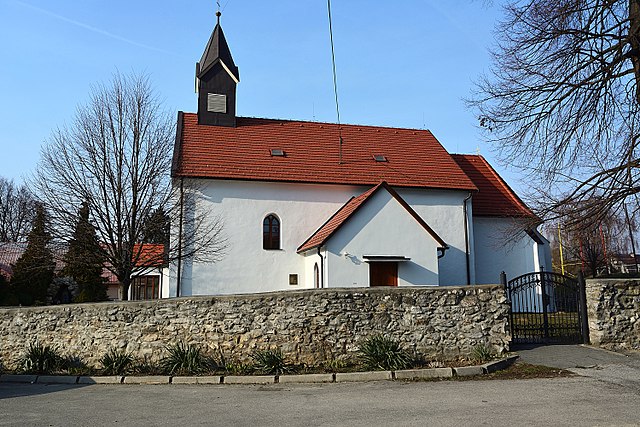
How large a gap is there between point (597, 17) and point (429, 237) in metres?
10.7

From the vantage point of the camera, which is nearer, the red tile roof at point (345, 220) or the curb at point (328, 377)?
the curb at point (328, 377)

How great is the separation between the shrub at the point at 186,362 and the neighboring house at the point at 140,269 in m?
7.27

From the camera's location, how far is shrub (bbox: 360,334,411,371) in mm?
12148

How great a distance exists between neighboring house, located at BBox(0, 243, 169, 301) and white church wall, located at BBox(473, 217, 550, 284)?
14503 millimetres

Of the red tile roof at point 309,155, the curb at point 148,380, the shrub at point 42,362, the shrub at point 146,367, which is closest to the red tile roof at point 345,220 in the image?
the red tile roof at point 309,155

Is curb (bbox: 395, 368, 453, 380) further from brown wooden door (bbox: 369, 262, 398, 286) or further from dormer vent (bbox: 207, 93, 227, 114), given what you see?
dormer vent (bbox: 207, 93, 227, 114)

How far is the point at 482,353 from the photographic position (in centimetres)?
1276

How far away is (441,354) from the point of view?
1293cm

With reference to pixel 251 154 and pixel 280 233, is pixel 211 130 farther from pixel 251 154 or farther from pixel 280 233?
pixel 280 233

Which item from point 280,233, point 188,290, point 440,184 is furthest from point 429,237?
point 188,290

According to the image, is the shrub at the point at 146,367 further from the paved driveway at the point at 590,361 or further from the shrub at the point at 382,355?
the paved driveway at the point at 590,361

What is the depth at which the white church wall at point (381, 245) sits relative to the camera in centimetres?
2050

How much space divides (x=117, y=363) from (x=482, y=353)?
27.9 ft

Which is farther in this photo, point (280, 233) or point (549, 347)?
point (280, 233)
